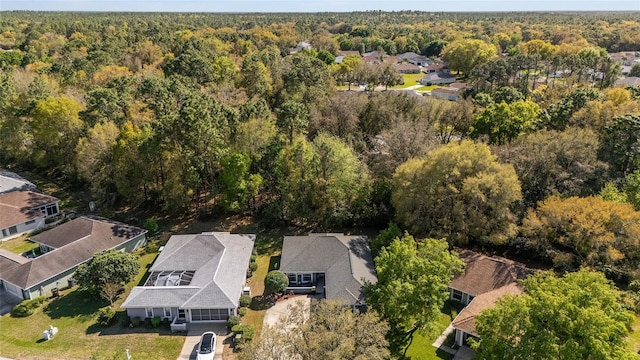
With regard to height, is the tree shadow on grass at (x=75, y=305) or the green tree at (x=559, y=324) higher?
the green tree at (x=559, y=324)

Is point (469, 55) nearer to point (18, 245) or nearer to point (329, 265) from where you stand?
point (329, 265)

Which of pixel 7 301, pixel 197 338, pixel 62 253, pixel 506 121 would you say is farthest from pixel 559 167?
pixel 7 301

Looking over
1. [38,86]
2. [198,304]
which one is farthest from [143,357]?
[38,86]

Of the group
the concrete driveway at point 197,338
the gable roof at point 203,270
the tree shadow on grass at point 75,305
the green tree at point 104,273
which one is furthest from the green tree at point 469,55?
the tree shadow on grass at point 75,305

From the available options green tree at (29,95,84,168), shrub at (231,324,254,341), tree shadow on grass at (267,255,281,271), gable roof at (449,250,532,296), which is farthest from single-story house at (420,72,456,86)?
shrub at (231,324,254,341)

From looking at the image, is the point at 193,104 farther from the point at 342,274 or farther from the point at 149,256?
the point at 342,274

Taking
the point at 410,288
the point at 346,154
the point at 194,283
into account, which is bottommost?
the point at 194,283

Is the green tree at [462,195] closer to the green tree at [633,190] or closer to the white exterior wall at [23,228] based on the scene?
the green tree at [633,190]
